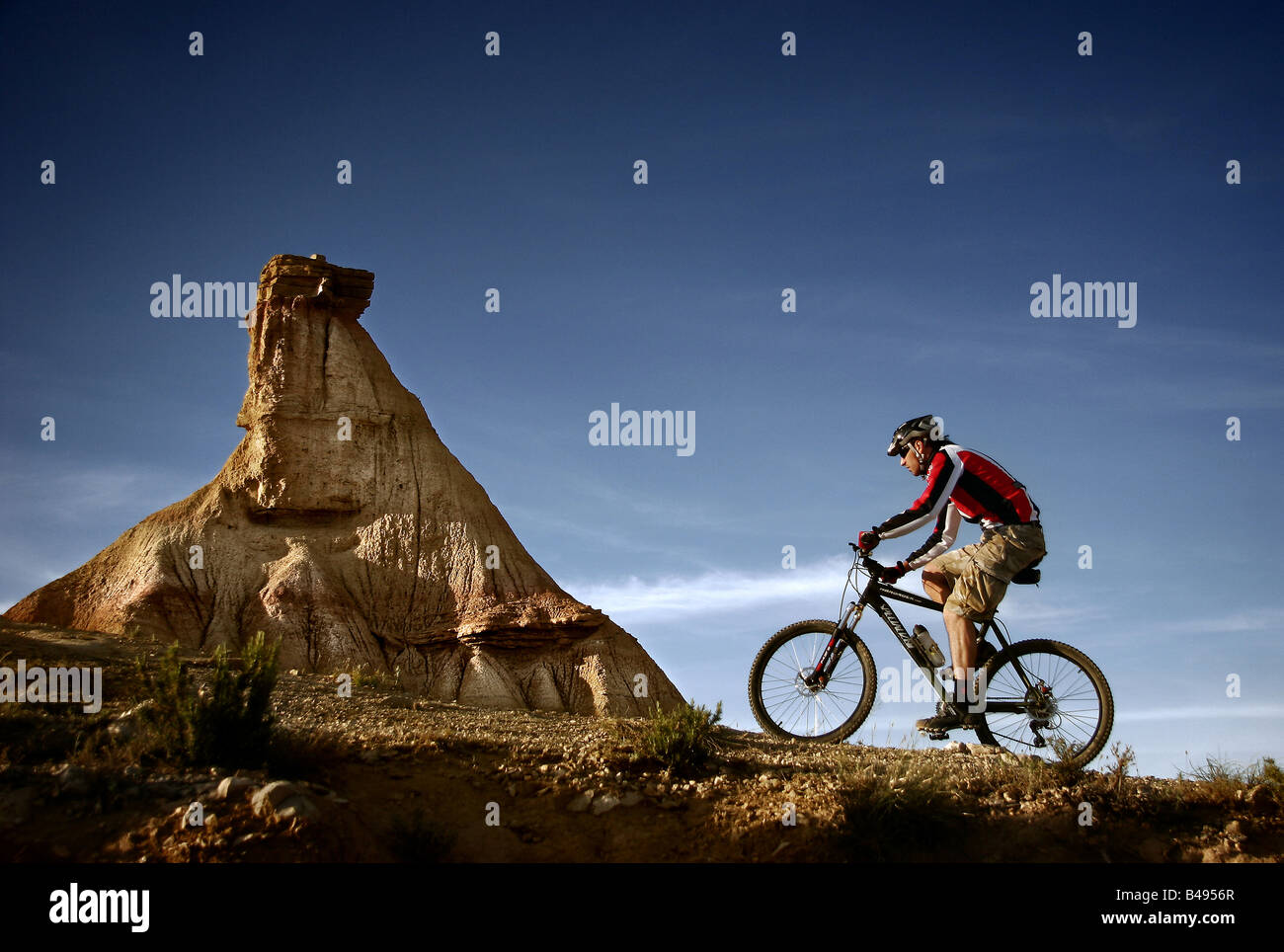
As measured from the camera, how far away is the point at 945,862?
7.45m

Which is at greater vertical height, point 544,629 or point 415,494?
point 415,494

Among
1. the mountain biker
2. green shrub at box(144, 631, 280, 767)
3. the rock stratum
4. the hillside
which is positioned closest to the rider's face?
the mountain biker

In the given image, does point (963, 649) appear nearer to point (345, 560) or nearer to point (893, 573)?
point (893, 573)

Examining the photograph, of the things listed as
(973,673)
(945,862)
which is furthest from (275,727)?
(973,673)

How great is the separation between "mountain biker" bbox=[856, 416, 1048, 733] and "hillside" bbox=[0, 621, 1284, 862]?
42.6 inches

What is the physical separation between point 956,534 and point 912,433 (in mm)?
1043

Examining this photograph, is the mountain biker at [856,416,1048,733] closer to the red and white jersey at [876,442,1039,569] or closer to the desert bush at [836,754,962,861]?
the red and white jersey at [876,442,1039,569]

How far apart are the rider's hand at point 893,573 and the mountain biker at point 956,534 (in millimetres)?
72

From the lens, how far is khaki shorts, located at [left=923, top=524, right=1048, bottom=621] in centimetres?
879

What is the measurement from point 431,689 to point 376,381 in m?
12.0

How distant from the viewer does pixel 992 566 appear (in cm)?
877

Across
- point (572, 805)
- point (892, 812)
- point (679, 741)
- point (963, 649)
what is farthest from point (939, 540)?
point (572, 805)

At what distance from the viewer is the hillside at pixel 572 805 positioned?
700 cm
